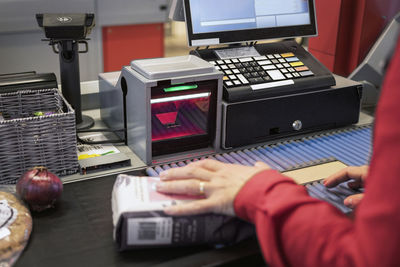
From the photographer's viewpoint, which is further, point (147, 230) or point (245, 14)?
point (245, 14)

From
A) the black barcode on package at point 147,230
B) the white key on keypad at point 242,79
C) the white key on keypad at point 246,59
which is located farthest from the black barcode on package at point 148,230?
the white key on keypad at point 246,59

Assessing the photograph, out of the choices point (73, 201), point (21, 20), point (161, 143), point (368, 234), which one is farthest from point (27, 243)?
point (21, 20)

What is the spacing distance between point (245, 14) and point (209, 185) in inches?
27.6

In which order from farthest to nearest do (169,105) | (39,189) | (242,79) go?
(242,79) → (169,105) → (39,189)

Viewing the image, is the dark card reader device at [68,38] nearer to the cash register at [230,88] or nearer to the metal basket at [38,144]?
the cash register at [230,88]

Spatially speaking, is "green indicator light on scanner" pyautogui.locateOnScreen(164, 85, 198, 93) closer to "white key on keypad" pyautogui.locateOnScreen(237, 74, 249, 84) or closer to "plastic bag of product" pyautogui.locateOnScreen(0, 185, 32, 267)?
"white key on keypad" pyautogui.locateOnScreen(237, 74, 249, 84)

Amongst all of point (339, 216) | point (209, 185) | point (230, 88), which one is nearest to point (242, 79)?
point (230, 88)

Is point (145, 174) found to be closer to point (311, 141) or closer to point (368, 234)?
point (311, 141)

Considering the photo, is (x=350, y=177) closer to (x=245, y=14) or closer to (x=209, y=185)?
(x=209, y=185)

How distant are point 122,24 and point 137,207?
2910 mm

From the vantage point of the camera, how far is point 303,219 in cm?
69

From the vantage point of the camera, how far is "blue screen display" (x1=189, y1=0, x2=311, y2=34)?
1313 mm

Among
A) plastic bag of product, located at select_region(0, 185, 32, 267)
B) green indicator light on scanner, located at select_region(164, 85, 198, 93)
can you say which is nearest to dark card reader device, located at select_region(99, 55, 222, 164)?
green indicator light on scanner, located at select_region(164, 85, 198, 93)

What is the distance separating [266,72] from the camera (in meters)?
1.35
